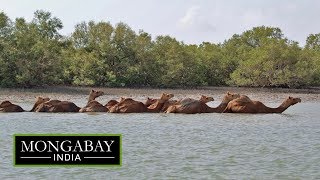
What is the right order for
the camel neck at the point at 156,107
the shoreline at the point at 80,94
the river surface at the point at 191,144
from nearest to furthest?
the river surface at the point at 191,144
the camel neck at the point at 156,107
the shoreline at the point at 80,94

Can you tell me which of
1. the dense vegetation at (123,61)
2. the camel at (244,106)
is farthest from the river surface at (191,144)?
the dense vegetation at (123,61)

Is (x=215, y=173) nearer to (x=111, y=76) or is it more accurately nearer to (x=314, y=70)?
(x=111, y=76)

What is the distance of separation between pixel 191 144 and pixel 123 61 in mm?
41911

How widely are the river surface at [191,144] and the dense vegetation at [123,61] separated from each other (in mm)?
23933

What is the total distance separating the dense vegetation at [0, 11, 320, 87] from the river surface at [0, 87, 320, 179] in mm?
23933

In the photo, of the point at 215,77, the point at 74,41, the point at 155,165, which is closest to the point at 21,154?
the point at 155,165

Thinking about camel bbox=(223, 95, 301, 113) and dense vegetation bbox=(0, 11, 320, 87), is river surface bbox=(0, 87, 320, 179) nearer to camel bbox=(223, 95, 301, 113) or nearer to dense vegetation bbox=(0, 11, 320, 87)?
camel bbox=(223, 95, 301, 113)

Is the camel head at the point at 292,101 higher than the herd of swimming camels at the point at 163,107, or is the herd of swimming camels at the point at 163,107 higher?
the camel head at the point at 292,101

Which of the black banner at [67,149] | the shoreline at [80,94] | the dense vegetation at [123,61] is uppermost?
the dense vegetation at [123,61]

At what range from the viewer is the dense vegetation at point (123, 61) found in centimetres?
5419

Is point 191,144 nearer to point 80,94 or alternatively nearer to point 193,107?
point 193,107

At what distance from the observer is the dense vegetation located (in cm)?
5419

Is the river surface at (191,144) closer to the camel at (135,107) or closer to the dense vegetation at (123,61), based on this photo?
the camel at (135,107)

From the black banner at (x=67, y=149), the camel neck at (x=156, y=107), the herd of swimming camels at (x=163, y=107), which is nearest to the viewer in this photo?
the black banner at (x=67, y=149)
